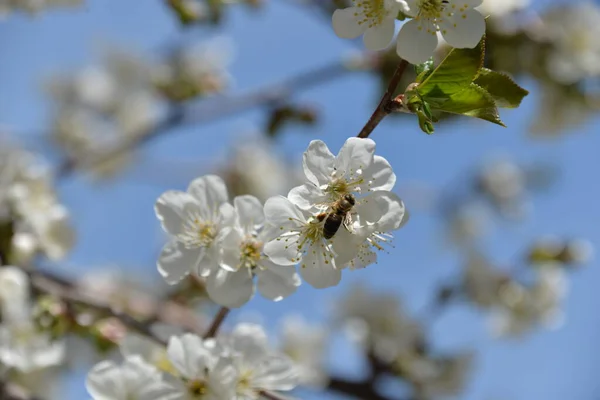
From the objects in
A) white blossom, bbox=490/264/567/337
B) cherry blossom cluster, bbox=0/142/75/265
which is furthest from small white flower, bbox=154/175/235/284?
white blossom, bbox=490/264/567/337

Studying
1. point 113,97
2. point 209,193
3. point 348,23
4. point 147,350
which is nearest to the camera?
point 348,23

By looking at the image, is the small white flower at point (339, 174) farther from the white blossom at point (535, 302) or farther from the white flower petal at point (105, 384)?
the white blossom at point (535, 302)

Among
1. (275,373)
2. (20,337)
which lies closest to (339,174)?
(275,373)

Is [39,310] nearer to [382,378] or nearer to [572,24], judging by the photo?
[382,378]

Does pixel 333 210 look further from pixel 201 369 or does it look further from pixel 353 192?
pixel 201 369

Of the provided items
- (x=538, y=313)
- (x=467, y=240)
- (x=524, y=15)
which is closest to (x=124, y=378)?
(x=538, y=313)

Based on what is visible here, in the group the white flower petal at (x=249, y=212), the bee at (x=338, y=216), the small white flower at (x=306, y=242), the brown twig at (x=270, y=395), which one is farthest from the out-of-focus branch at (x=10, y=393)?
the bee at (x=338, y=216)
